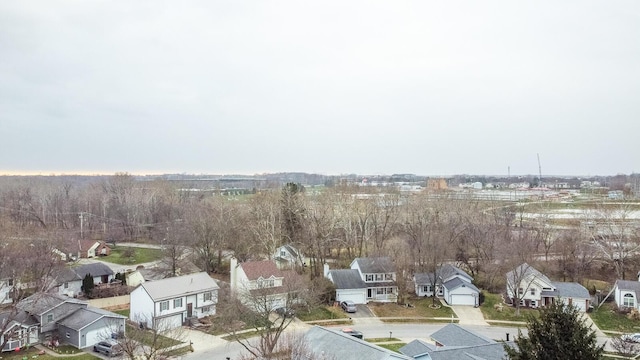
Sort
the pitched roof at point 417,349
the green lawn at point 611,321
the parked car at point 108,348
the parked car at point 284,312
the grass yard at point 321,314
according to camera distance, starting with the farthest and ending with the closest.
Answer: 1. the grass yard at point 321,314
2. the green lawn at point 611,321
3. the parked car at point 284,312
4. the parked car at point 108,348
5. the pitched roof at point 417,349

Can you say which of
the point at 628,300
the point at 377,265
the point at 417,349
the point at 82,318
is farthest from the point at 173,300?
the point at 628,300

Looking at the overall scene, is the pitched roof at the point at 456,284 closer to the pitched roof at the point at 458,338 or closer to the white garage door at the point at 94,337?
the pitched roof at the point at 458,338

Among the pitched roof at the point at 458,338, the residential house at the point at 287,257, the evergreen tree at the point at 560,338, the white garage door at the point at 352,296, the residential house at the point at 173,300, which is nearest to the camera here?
the evergreen tree at the point at 560,338

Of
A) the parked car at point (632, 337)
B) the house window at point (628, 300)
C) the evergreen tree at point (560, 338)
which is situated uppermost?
the evergreen tree at point (560, 338)

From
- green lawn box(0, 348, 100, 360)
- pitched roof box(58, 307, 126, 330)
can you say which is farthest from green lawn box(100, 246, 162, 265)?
green lawn box(0, 348, 100, 360)

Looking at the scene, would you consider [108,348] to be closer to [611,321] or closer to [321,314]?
[321,314]

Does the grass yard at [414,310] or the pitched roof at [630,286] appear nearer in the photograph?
the pitched roof at [630,286]

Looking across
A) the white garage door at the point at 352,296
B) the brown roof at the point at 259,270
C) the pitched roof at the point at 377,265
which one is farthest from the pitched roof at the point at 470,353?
the brown roof at the point at 259,270

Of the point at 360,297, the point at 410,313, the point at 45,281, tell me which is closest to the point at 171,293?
the point at 45,281

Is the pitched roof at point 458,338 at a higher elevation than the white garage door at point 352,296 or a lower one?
higher
